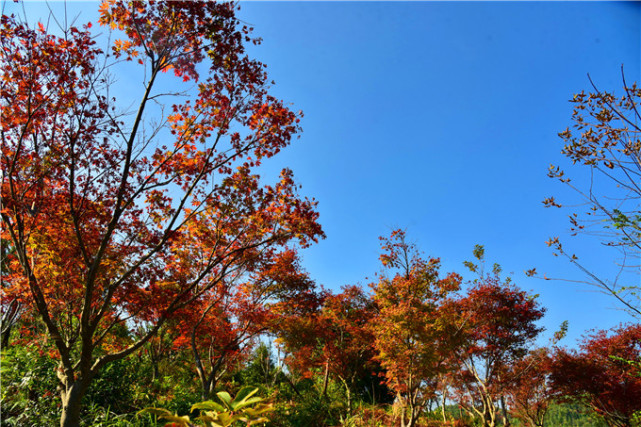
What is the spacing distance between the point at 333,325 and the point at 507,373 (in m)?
6.10

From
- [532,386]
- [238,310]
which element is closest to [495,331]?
[532,386]

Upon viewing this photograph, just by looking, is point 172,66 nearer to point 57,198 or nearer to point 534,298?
point 57,198

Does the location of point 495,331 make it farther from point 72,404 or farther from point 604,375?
point 72,404

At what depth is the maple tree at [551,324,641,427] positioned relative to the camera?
10.3 metres

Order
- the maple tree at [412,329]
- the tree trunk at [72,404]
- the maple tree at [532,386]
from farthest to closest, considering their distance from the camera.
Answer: the maple tree at [532,386] < the maple tree at [412,329] < the tree trunk at [72,404]

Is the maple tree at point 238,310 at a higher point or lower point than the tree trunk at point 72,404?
higher

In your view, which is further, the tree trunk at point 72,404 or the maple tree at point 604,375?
the maple tree at point 604,375

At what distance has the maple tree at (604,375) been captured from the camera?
10.3 m

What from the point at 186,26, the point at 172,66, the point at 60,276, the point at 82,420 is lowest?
the point at 82,420

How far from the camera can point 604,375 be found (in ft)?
34.8

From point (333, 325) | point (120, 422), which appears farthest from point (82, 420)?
point (333, 325)

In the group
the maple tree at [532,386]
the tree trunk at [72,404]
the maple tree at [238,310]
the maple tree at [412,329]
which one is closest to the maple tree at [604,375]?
the maple tree at [532,386]

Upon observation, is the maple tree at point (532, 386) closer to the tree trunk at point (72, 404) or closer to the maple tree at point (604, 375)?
the maple tree at point (604, 375)

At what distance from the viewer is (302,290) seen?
38.1 ft
